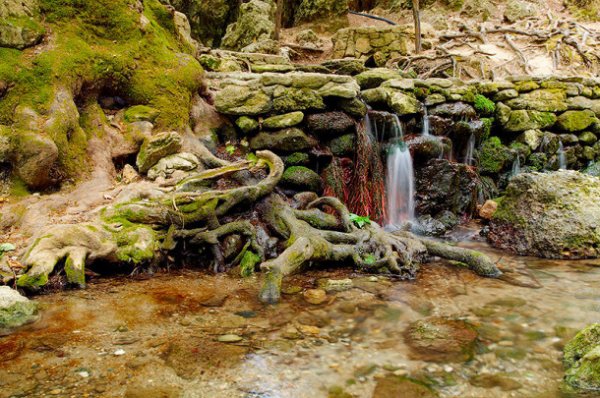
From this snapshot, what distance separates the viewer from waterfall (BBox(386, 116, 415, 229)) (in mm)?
8562

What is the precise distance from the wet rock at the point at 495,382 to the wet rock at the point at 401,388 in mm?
380

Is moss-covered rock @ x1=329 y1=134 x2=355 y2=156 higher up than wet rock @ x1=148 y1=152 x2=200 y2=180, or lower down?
higher up

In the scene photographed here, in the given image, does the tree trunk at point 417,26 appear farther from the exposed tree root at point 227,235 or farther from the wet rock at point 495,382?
the wet rock at point 495,382

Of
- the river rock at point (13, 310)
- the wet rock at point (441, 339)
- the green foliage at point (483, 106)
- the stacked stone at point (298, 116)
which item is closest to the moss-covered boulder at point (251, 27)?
the green foliage at point (483, 106)

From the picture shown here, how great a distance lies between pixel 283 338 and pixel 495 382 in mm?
1713

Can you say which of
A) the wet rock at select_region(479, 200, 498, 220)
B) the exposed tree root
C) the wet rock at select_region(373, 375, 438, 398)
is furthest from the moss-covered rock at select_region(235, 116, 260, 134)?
the wet rock at select_region(373, 375, 438, 398)

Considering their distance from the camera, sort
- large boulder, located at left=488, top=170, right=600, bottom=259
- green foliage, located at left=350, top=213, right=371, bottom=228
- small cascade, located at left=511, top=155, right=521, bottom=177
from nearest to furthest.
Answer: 1. large boulder, located at left=488, top=170, right=600, bottom=259
2. green foliage, located at left=350, top=213, right=371, bottom=228
3. small cascade, located at left=511, top=155, right=521, bottom=177

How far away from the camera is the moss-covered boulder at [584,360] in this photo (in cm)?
281

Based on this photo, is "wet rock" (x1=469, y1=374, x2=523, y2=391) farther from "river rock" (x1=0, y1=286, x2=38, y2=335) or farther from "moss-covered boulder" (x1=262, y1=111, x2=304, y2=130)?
"moss-covered boulder" (x1=262, y1=111, x2=304, y2=130)

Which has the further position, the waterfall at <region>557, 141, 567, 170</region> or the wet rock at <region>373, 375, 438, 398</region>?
the waterfall at <region>557, 141, 567, 170</region>

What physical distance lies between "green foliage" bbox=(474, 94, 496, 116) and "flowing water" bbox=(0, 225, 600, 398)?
19.3ft

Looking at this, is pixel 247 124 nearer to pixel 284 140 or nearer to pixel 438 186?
pixel 284 140

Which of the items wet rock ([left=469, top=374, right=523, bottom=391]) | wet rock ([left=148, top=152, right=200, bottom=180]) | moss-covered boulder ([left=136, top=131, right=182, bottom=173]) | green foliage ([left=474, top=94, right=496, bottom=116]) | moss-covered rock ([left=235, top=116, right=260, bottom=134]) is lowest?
wet rock ([left=469, top=374, right=523, bottom=391])

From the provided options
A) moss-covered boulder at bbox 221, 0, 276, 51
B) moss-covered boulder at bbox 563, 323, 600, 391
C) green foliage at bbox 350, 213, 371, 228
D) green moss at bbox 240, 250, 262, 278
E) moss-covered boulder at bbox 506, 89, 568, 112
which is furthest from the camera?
moss-covered boulder at bbox 221, 0, 276, 51
